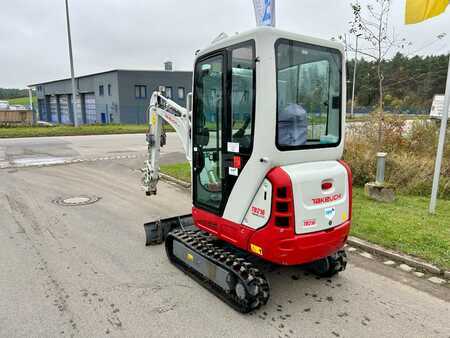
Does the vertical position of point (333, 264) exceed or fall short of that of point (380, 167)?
it falls short

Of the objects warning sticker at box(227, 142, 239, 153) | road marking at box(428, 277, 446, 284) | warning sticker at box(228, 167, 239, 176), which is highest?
warning sticker at box(227, 142, 239, 153)

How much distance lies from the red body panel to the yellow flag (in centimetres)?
444

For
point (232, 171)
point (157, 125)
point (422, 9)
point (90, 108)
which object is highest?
point (422, 9)

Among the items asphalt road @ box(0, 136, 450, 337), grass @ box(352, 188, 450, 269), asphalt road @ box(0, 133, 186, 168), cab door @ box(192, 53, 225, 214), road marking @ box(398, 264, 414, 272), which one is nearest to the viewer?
asphalt road @ box(0, 136, 450, 337)

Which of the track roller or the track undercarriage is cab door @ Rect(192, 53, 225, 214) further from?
the track roller

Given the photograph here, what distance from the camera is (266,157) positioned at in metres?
3.10

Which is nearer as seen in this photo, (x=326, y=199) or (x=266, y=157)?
(x=266, y=157)

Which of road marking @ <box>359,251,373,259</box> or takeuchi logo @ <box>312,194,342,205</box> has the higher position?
takeuchi logo @ <box>312,194,342,205</box>

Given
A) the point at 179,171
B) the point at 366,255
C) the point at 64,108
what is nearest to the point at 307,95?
the point at 366,255

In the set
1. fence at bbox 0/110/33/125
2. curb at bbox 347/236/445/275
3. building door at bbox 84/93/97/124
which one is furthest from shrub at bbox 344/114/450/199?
building door at bbox 84/93/97/124

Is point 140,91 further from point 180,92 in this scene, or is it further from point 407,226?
point 407,226

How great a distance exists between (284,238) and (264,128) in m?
1.07

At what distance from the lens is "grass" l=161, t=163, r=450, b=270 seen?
4.61 metres

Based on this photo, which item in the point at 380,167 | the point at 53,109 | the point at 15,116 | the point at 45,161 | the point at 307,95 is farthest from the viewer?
the point at 53,109
